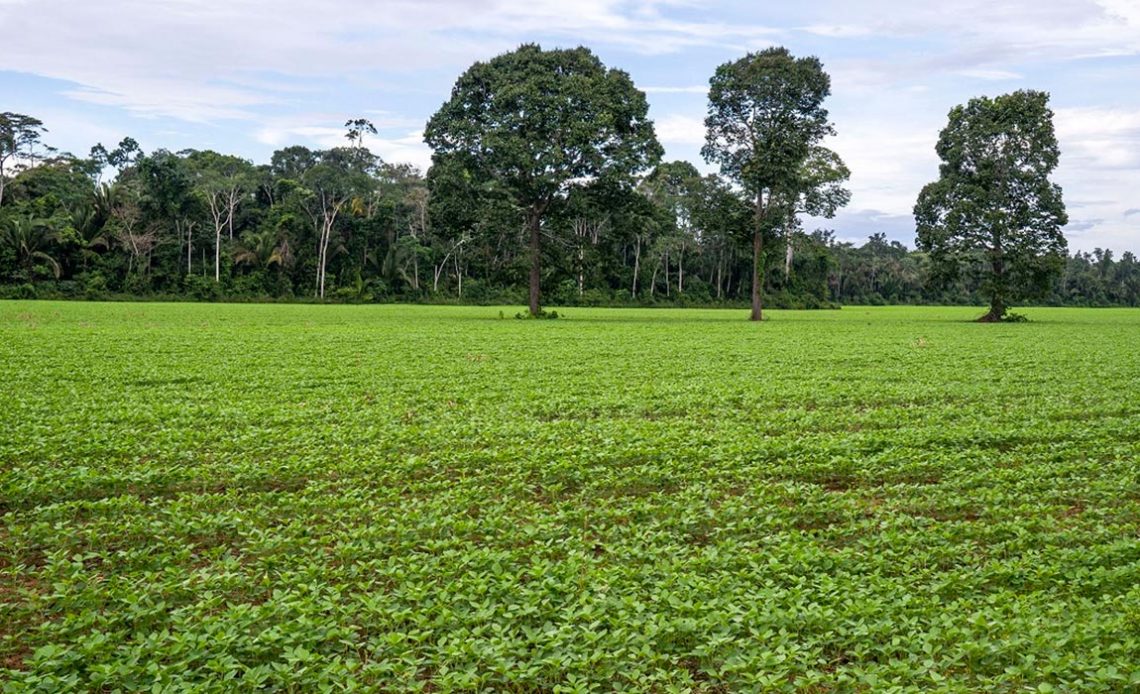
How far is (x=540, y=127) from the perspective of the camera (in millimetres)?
37875

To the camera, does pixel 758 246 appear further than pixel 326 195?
No

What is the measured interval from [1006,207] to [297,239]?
50.1m

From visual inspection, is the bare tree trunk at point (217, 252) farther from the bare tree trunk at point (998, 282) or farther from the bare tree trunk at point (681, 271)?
the bare tree trunk at point (998, 282)

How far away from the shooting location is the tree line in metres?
38.9

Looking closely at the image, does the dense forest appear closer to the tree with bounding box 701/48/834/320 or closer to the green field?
the tree with bounding box 701/48/834/320

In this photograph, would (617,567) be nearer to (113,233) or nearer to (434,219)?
(434,219)

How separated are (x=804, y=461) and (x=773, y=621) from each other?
4.10m

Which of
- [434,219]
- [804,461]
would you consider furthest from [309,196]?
[804,461]

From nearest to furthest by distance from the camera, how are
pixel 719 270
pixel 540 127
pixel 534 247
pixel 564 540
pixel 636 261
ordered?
pixel 564 540 < pixel 540 127 < pixel 534 247 < pixel 636 261 < pixel 719 270

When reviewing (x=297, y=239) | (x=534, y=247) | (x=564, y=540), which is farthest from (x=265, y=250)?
(x=564, y=540)

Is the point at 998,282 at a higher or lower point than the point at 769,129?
lower

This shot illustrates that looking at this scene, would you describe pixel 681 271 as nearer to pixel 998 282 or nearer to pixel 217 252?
pixel 998 282

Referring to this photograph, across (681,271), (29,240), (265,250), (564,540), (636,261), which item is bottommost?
(564,540)

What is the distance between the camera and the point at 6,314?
32.1 m
